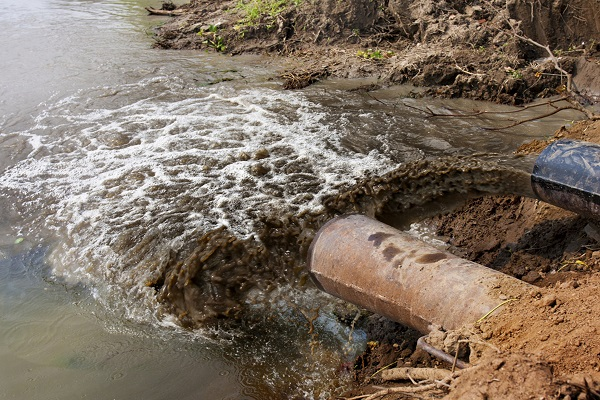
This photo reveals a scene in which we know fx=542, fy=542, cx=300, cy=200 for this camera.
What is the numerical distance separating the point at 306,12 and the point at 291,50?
2.81 ft

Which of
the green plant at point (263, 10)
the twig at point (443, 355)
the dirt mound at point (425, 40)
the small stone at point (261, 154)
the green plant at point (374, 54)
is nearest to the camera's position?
the twig at point (443, 355)

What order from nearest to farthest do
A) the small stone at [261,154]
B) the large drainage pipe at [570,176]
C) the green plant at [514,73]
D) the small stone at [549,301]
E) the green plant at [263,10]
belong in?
the small stone at [549,301] → the large drainage pipe at [570,176] → the small stone at [261,154] → the green plant at [514,73] → the green plant at [263,10]

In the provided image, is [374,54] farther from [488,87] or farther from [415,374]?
[415,374]

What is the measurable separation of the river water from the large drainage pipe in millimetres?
258

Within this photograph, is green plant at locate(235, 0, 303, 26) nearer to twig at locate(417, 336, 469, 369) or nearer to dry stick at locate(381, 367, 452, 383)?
dry stick at locate(381, 367, 452, 383)

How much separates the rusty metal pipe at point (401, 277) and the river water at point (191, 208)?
563 millimetres

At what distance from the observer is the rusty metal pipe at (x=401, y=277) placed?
267cm

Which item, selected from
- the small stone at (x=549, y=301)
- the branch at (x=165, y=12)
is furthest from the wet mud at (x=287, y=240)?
the branch at (x=165, y=12)

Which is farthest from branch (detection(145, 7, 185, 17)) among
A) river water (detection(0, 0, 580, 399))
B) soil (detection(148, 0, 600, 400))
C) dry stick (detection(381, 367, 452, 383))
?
dry stick (detection(381, 367, 452, 383))

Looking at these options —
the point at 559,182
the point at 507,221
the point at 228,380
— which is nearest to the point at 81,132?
the point at 228,380

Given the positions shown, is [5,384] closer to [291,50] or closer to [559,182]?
[559,182]

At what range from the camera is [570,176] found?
3.33 metres

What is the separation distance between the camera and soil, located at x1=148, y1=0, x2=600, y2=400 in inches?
82.7

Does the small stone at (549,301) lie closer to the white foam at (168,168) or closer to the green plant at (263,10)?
the white foam at (168,168)
